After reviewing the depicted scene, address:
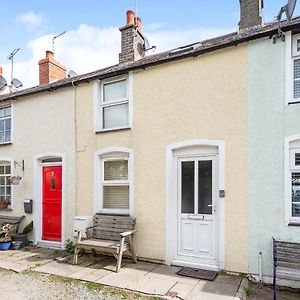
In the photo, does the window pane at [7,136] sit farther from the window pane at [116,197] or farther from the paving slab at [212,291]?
the paving slab at [212,291]

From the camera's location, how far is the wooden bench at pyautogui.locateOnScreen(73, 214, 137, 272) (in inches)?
245

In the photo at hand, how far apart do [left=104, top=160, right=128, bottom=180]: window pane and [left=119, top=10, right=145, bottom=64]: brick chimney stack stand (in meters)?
3.38

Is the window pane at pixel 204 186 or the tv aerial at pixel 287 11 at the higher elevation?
the tv aerial at pixel 287 11

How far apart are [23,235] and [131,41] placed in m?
6.90

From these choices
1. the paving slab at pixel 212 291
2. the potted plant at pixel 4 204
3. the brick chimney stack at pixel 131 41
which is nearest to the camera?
the paving slab at pixel 212 291

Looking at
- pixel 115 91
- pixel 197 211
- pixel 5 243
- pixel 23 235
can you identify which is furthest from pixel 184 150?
pixel 5 243

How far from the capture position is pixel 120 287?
17.2ft

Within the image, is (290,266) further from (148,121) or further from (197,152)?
(148,121)

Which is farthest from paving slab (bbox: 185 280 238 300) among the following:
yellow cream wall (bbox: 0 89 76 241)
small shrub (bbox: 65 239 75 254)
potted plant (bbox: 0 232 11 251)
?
potted plant (bbox: 0 232 11 251)

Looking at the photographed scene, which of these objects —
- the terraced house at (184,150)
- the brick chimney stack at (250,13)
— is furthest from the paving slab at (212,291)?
the brick chimney stack at (250,13)

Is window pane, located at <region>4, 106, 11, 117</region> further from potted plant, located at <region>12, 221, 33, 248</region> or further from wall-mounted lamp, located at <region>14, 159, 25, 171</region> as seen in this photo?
potted plant, located at <region>12, 221, 33, 248</region>

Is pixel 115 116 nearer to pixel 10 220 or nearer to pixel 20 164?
pixel 20 164

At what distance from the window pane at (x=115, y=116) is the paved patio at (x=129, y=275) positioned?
11.5ft

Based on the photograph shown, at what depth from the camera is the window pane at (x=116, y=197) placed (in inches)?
293
